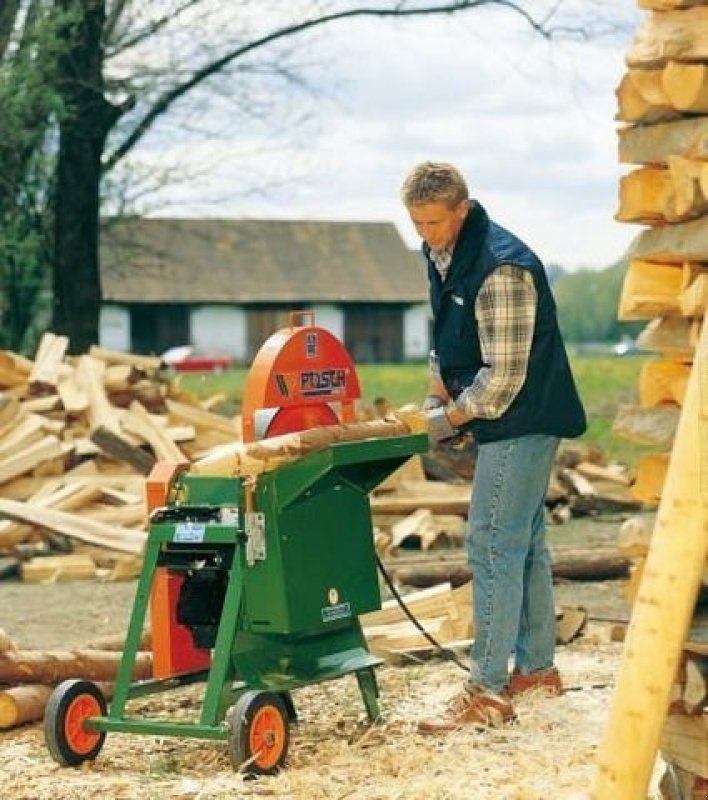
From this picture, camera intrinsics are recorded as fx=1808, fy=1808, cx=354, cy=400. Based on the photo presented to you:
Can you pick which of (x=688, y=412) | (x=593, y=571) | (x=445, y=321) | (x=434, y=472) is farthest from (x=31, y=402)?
(x=688, y=412)

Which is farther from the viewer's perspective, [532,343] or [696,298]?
[532,343]

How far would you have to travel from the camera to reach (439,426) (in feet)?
22.7

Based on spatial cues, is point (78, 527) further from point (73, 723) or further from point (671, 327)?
point (671, 327)

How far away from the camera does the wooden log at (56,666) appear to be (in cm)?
725

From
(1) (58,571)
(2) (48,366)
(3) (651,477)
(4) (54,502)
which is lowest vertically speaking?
(1) (58,571)

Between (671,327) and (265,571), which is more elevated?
(671,327)

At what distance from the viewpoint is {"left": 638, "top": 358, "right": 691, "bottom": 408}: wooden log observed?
19.3 feet

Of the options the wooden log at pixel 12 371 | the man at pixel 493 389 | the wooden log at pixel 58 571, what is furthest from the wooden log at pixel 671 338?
the wooden log at pixel 12 371

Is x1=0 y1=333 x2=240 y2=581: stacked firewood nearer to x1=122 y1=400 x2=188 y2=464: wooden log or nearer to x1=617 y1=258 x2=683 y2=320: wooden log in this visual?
x1=122 y1=400 x2=188 y2=464: wooden log

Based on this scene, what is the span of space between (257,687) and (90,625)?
3785 mm

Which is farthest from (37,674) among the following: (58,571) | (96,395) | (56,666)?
(96,395)

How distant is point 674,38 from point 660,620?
6.36ft

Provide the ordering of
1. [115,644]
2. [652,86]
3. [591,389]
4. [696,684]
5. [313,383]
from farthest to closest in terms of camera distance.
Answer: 1. [591,389]
2. [115,644]
3. [313,383]
4. [652,86]
5. [696,684]

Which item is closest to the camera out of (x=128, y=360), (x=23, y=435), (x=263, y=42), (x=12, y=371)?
(x=23, y=435)
